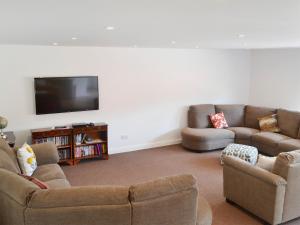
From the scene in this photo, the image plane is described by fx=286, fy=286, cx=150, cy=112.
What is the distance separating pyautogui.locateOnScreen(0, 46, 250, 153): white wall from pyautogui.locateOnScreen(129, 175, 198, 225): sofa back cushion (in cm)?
391

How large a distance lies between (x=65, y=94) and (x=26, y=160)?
2104 millimetres

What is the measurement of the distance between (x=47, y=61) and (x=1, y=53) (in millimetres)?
776

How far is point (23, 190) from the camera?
219 centimetres

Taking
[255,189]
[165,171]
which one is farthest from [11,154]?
[255,189]

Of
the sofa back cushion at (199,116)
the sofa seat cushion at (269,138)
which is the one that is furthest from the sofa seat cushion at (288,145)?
the sofa back cushion at (199,116)

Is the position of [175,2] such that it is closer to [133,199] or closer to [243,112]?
[133,199]

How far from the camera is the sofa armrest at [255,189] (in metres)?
3.28

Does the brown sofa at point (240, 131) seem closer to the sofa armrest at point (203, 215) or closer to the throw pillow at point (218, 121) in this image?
the throw pillow at point (218, 121)

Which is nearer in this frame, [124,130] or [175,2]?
[175,2]

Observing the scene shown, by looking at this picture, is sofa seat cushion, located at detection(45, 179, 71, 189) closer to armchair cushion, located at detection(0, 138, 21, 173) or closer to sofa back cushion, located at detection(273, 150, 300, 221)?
armchair cushion, located at detection(0, 138, 21, 173)

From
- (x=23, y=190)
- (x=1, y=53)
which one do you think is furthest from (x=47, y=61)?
(x=23, y=190)

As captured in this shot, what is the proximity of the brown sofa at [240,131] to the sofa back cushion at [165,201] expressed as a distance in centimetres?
399

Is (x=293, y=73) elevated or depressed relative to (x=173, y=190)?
elevated

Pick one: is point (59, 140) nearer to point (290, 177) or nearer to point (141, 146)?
point (141, 146)
